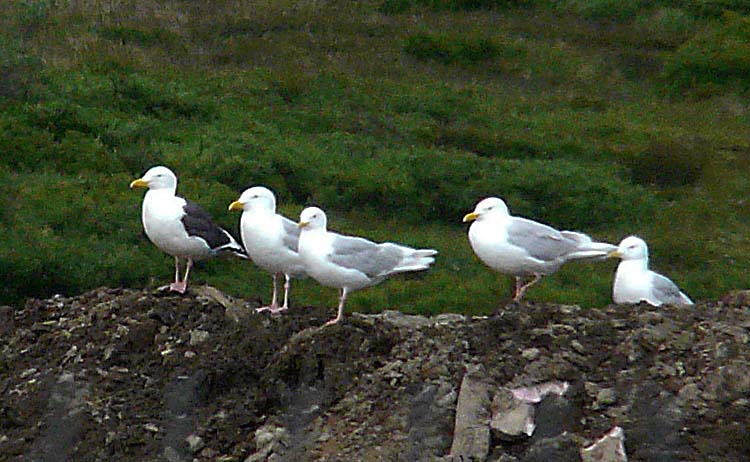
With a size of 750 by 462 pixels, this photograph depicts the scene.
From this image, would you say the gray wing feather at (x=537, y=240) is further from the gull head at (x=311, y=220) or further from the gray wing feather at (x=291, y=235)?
the gray wing feather at (x=291, y=235)

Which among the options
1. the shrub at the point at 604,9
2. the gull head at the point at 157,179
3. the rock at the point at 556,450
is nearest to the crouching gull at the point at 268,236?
the gull head at the point at 157,179

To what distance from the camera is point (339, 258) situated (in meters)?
11.7

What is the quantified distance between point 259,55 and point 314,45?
1.29m

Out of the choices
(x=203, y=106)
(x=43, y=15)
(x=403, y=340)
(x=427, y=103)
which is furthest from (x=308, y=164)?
(x=403, y=340)

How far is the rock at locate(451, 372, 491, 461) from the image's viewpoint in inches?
372

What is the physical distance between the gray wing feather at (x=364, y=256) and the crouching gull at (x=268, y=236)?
0.48 meters

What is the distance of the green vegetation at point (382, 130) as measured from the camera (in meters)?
17.2

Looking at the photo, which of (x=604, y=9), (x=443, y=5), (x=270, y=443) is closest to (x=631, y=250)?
(x=270, y=443)

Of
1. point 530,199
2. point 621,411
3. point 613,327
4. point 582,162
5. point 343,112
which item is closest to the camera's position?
point 621,411

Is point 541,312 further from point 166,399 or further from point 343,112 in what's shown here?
point 343,112

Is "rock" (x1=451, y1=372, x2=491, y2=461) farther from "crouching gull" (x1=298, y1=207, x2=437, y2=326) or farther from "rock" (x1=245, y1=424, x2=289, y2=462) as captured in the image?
"crouching gull" (x1=298, y1=207, x2=437, y2=326)

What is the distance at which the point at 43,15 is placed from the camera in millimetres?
26141

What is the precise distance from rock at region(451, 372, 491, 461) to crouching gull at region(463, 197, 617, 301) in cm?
238

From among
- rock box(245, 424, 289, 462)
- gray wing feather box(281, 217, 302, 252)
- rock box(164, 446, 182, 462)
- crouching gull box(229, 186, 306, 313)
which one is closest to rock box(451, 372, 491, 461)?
rock box(245, 424, 289, 462)
